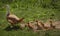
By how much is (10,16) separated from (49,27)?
1.80 m

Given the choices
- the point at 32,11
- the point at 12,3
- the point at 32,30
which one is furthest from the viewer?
the point at 12,3

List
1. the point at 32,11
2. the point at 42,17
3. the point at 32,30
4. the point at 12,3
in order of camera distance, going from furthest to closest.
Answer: the point at 12,3
the point at 32,11
the point at 42,17
the point at 32,30

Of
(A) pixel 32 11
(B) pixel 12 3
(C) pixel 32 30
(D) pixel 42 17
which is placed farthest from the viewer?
(B) pixel 12 3

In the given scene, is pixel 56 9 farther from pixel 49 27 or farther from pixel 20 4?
pixel 49 27

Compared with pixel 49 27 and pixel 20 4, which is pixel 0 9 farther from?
pixel 49 27

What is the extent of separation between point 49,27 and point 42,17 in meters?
2.02

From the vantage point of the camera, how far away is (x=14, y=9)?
58.3ft

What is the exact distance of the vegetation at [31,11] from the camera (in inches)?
523

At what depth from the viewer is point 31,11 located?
17375 millimetres

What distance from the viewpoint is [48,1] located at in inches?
756

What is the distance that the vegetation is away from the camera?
13297mm

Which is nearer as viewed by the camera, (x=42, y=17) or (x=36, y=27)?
(x=36, y=27)

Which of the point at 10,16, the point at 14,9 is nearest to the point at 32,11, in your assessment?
the point at 14,9

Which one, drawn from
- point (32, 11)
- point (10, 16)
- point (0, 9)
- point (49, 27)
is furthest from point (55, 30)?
point (0, 9)
